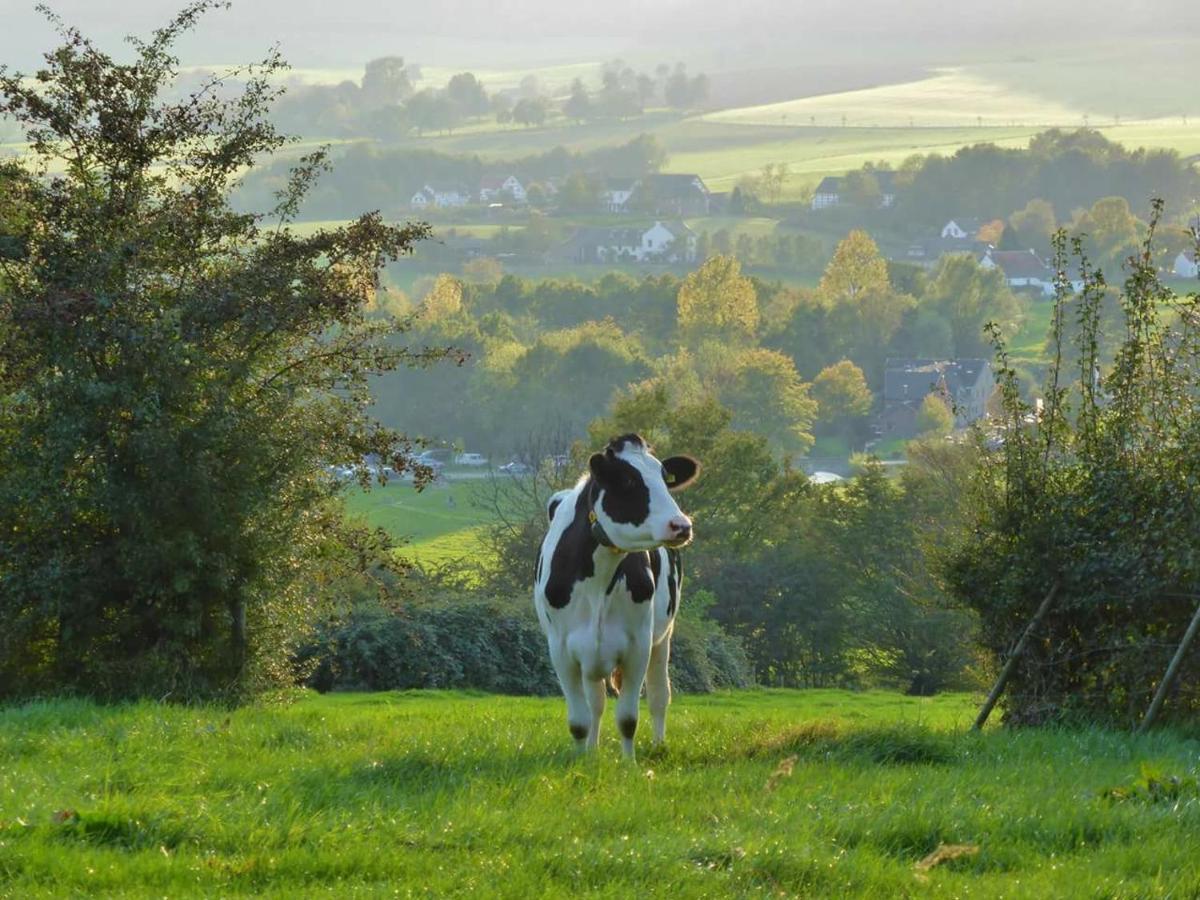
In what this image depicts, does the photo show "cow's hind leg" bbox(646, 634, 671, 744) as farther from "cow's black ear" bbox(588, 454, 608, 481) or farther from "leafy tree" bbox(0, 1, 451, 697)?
"leafy tree" bbox(0, 1, 451, 697)

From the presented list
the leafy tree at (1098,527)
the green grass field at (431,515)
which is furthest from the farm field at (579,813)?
the green grass field at (431,515)

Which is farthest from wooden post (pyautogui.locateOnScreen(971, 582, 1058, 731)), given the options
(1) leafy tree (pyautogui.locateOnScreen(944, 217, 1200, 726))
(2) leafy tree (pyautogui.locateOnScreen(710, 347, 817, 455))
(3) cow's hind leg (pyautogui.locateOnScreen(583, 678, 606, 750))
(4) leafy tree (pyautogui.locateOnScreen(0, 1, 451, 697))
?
(2) leafy tree (pyautogui.locateOnScreen(710, 347, 817, 455))

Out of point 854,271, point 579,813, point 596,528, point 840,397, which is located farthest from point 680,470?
point 854,271

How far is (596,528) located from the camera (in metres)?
12.1

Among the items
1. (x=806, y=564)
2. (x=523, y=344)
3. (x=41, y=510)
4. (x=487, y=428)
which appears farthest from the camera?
(x=523, y=344)

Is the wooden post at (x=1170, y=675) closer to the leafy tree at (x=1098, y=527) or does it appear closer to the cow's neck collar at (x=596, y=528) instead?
the leafy tree at (x=1098, y=527)

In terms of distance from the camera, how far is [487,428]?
12444cm

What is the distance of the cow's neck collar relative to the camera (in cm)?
1200

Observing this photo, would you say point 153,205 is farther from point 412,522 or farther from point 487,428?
point 487,428

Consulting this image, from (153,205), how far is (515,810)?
11.6 m

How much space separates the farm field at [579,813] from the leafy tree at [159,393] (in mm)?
3628

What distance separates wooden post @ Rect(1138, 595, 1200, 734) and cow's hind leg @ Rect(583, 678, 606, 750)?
4.81 meters

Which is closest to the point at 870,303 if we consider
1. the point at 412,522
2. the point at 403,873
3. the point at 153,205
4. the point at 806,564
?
the point at 412,522

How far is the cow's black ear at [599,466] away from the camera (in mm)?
11852
